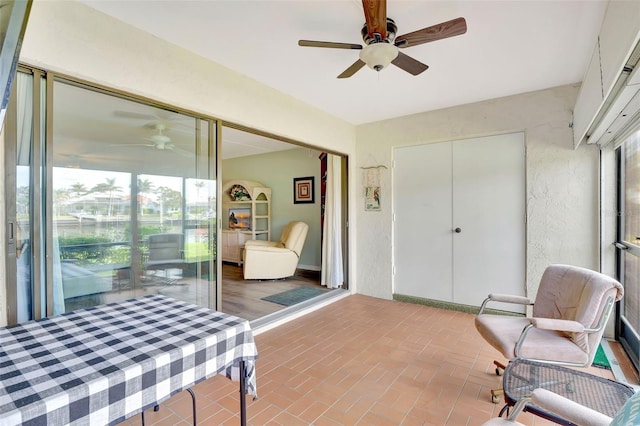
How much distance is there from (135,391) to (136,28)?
2.30m

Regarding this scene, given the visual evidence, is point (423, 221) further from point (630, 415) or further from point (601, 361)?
point (630, 415)

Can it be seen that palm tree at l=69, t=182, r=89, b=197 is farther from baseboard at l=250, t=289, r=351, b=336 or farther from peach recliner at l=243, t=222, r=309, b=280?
peach recliner at l=243, t=222, r=309, b=280

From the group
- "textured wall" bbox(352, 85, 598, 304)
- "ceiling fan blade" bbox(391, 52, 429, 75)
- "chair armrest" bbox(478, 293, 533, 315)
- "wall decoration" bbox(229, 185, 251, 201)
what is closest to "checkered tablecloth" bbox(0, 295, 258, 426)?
"chair armrest" bbox(478, 293, 533, 315)

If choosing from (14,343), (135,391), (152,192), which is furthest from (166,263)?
(135,391)

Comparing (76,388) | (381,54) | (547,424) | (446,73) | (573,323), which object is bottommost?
(547,424)

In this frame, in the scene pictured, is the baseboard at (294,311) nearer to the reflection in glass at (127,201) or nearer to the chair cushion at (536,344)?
the reflection in glass at (127,201)

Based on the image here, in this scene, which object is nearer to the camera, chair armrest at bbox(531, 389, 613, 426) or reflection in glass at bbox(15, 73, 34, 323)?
chair armrest at bbox(531, 389, 613, 426)

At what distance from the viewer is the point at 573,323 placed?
1787 mm

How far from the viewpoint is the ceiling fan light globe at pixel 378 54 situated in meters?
1.86

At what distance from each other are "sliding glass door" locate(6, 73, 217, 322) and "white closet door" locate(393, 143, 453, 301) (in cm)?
253

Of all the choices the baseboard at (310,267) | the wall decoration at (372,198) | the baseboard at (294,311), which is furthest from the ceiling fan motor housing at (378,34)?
the baseboard at (310,267)

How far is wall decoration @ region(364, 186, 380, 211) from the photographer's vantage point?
4.30 meters

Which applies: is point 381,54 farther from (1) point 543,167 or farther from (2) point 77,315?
(1) point 543,167

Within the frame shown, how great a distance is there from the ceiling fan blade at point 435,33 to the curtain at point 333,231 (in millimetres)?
2818
